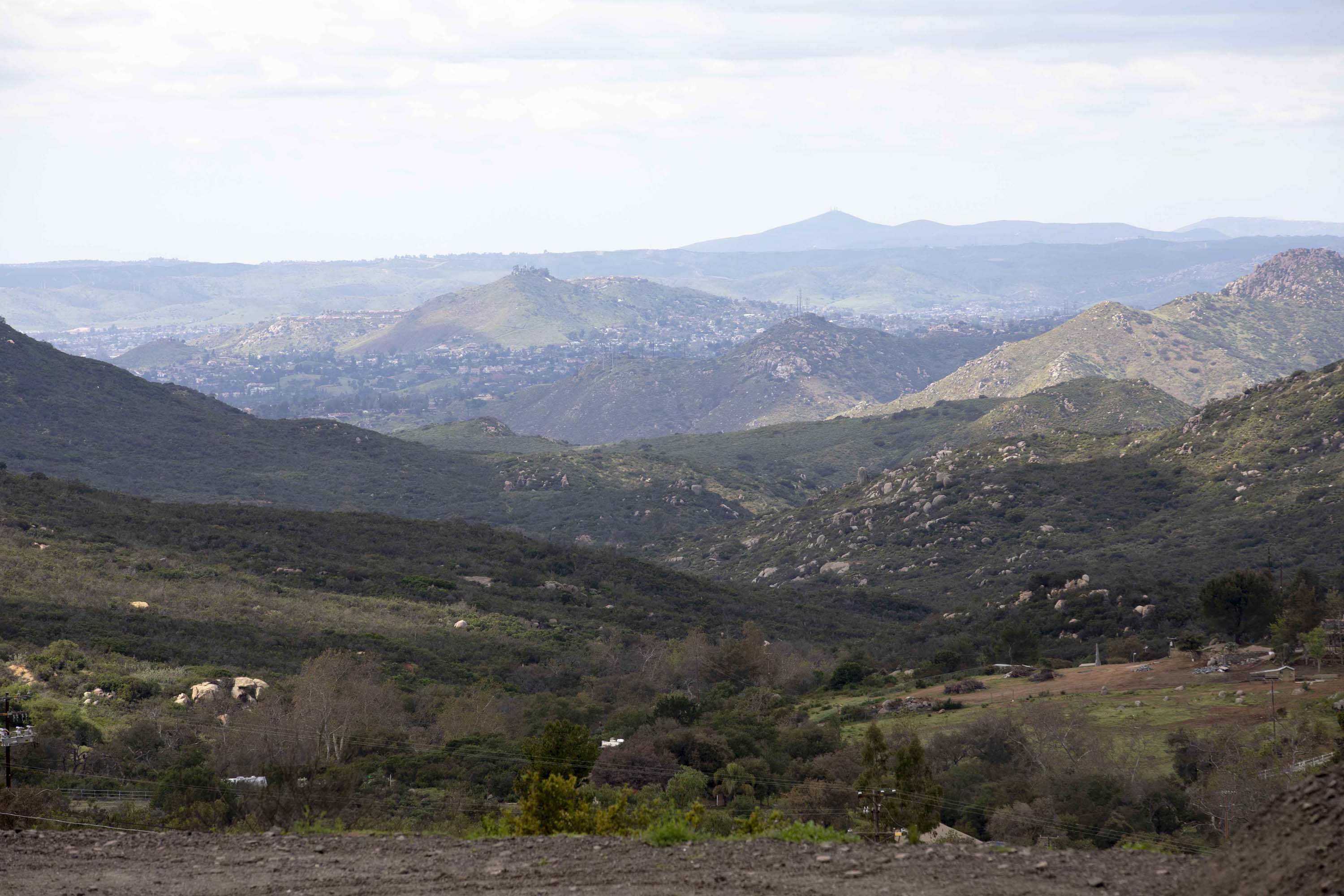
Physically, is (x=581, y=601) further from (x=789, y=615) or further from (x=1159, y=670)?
(x=1159, y=670)

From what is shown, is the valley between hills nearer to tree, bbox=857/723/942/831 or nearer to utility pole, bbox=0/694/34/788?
tree, bbox=857/723/942/831

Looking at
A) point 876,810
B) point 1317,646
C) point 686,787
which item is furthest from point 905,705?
point 876,810

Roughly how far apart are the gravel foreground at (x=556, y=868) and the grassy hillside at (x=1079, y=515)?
2176 inches

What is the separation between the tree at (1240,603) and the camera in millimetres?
50062

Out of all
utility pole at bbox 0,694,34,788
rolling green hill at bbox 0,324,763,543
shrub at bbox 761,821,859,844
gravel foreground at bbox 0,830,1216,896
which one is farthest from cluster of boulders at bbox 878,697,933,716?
rolling green hill at bbox 0,324,763,543

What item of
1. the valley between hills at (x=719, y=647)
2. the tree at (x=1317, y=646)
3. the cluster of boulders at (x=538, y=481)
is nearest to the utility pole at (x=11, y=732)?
the valley between hills at (x=719, y=647)

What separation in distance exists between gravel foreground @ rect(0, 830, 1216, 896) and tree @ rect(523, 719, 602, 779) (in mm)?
8282

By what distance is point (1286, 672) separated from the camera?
1564 inches

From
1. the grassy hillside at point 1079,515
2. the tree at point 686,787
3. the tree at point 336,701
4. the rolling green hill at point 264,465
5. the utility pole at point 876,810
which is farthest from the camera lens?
the rolling green hill at point 264,465

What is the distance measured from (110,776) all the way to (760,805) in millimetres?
17268

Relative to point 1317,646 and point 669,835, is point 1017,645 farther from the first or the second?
point 669,835

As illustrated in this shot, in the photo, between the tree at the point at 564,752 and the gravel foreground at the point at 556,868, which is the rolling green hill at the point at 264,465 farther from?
the gravel foreground at the point at 556,868

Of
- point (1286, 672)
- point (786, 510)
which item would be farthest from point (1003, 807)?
point (786, 510)

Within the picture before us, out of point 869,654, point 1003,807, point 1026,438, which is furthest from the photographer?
point 1026,438
